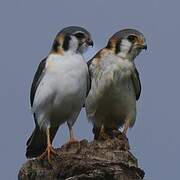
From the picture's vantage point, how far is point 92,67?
22.7 meters

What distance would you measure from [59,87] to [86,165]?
255 centimetres

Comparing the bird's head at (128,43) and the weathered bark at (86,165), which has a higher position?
the bird's head at (128,43)

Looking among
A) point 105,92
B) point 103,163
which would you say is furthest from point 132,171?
point 105,92

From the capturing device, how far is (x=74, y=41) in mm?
20547

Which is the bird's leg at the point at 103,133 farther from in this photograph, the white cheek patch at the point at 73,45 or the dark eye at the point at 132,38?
the white cheek patch at the point at 73,45

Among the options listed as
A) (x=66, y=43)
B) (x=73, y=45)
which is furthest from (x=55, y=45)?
(x=73, y=45)

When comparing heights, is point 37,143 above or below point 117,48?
below

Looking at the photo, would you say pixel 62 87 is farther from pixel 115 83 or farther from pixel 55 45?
pixel 115 83

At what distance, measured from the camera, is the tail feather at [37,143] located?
20672 mm

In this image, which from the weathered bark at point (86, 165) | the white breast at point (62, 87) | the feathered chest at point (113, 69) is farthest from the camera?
the feathered chest at point (113, 69)

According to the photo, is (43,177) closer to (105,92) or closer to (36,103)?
(36,103)

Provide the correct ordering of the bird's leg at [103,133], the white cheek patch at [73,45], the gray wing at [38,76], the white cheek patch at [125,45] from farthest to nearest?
1. the white cheek patch at [125,45]
2. the bird's leg at [103,133]
3. the white cheek patch at [73,45]
4. the gray wing at [38,76]

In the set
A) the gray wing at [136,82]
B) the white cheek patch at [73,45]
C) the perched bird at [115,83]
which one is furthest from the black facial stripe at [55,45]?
the gray wing at [136,82]

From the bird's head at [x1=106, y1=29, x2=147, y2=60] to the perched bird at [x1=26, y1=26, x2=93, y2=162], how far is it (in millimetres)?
2401
